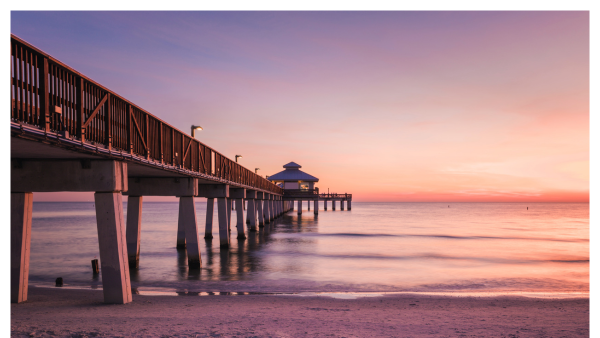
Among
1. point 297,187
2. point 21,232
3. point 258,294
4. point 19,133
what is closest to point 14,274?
point 21,232

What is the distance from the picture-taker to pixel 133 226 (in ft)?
67.4

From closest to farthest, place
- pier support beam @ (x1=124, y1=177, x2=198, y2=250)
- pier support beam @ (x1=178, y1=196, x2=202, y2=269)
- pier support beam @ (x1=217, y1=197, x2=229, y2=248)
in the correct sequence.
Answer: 1. pier support beam @ (x1=124, y1=177, x2=198, y2=250)
2. pier support beam @ (x1=178, y1=196, x2=202, y2=269)
3. pier support beam @ (x1=217, y1=197, x2=229, y2=248)

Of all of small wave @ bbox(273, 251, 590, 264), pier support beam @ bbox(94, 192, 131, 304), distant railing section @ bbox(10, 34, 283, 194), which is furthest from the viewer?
small wave @ bbox(273, 251, 590, 264)

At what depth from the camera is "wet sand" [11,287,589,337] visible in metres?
8.44

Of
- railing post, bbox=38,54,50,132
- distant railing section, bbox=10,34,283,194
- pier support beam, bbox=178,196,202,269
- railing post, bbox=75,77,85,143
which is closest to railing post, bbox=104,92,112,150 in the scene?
distant railing section, bbox=10,34,283,194

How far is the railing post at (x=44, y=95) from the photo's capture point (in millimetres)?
7811

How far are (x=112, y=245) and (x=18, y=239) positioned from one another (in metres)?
2.67

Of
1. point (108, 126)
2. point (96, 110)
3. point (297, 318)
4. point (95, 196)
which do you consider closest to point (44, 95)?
point (96, 110)

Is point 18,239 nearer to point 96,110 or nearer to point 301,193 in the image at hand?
point 96,110

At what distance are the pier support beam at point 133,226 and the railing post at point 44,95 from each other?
495 inches

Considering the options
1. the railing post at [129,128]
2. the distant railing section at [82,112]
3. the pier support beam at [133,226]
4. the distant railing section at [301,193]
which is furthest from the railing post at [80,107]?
the distant railing section at [301,193]

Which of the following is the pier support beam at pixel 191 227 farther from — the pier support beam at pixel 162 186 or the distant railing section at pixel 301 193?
the distant railing section at pixel 301 193

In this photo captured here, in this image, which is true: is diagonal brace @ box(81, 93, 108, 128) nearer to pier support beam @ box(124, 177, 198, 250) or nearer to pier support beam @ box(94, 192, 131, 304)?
pier support beam @ box(94, 192, 131, 304)

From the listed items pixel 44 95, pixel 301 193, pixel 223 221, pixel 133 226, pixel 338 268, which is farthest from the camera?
pixel 301 193
